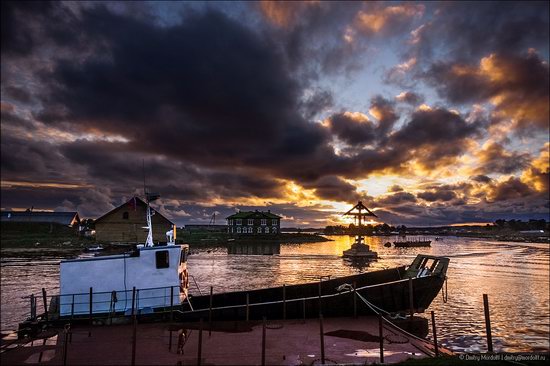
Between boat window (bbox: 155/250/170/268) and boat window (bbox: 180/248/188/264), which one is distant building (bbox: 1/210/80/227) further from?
boat window (bbox: 155/250/170/268)

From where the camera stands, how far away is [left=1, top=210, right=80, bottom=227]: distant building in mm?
100219

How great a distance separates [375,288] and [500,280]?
32232mm

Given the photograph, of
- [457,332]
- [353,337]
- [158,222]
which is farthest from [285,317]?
[158,222]

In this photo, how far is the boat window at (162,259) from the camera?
17.5 m

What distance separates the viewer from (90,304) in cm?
1650

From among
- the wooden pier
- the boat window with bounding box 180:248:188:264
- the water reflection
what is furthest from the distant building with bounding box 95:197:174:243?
the wooden pier

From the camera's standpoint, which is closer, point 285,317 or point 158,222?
point 285,317

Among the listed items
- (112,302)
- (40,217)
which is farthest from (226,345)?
(40,217)

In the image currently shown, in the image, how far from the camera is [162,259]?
17.6 meters

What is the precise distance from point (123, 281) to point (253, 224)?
110 meters

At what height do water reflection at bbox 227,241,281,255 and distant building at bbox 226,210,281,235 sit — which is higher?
distant building at bbox 226,210,281,235

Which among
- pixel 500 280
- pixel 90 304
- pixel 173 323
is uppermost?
pixel 90 304

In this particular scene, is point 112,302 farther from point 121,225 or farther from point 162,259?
point 121,225

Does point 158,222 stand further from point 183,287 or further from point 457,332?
point 457,332
